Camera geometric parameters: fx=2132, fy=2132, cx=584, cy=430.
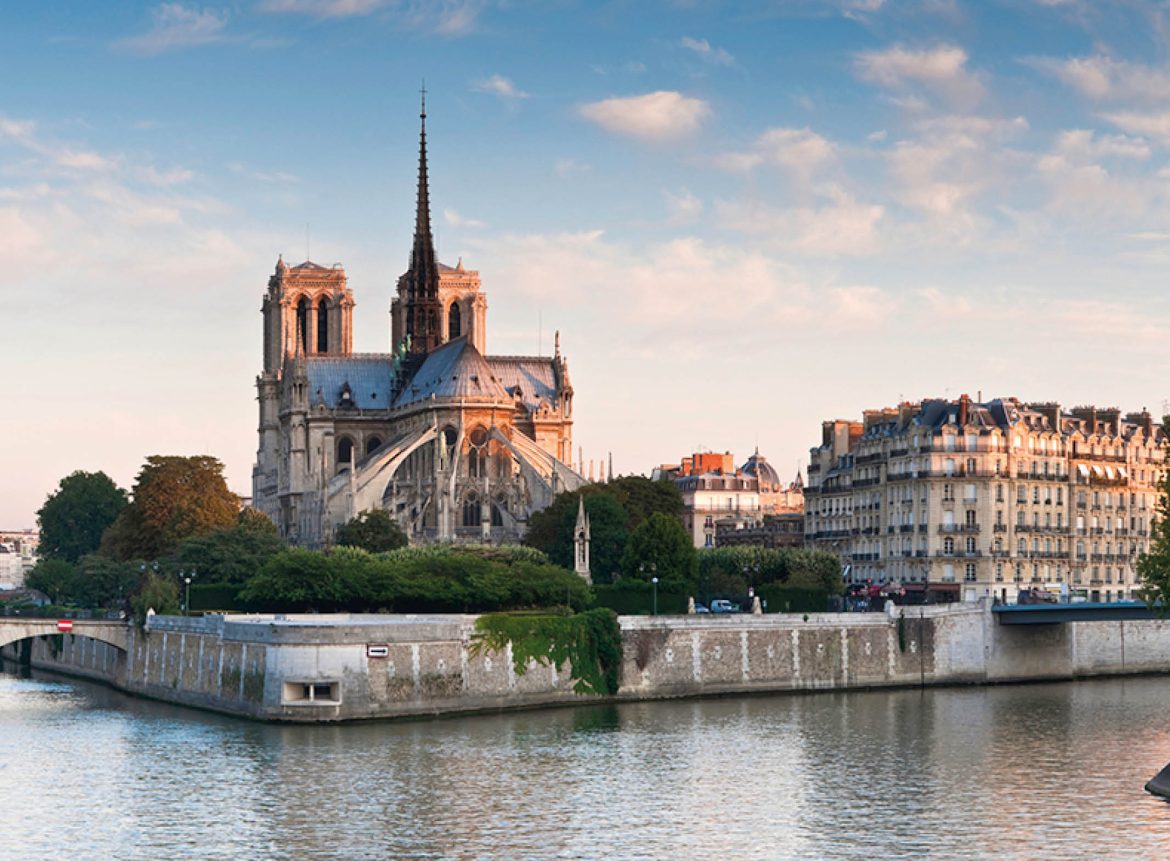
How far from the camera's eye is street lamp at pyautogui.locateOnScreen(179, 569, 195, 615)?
82.0 meters

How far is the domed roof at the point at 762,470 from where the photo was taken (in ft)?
516

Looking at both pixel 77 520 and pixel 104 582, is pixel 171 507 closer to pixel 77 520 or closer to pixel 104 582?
pixel 104 582

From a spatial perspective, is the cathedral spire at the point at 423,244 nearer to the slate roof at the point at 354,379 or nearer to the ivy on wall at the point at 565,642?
the slate roof at the point at 354,379

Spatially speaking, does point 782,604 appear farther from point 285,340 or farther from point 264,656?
point 285,340

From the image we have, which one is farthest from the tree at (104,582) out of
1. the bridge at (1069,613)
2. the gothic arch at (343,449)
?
the bridge at (1069,613)

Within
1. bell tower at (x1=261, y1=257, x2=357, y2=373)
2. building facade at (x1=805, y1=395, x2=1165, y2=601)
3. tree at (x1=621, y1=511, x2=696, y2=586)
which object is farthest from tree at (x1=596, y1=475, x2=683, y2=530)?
bell tower at (x1=261, y1=257, x2=357, y2=373)

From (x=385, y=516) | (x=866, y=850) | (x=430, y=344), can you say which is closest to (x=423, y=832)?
(x=866, y=850)

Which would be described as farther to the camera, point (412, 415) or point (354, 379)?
point (354, 379)

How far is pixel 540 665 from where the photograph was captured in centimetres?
6662

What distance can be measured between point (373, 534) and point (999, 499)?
28898mm

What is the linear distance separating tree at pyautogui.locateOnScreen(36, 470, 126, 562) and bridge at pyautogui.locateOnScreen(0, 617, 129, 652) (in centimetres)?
5454

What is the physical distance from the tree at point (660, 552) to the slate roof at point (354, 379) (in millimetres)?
45919

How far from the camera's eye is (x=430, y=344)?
439ft

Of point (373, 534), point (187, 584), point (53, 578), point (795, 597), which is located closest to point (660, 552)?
point (795, 597)
